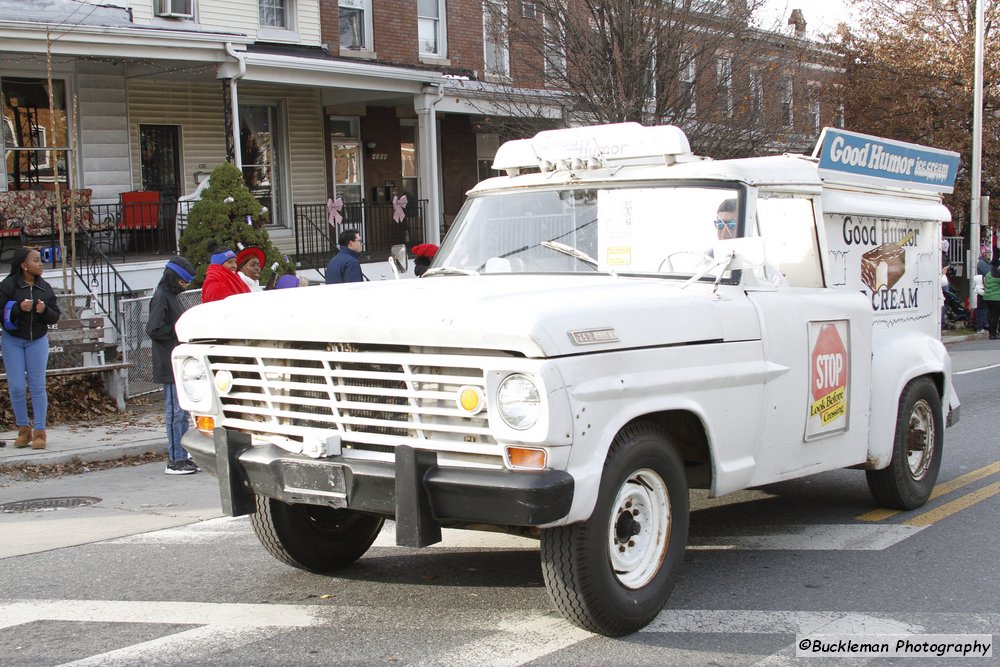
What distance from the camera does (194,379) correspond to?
5.41 meters

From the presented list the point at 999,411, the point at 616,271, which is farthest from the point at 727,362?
the point at 999,411

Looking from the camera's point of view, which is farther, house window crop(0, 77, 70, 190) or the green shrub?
house window crop(0, 77, 70, 190)

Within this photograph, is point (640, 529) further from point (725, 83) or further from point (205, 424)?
point (725, 83)

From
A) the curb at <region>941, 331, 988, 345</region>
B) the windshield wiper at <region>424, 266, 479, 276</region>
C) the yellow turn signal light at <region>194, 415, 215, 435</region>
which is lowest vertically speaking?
the curb at <region>941, 331, 988, 345</region>

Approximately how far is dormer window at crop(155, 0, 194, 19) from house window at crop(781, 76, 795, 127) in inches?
392

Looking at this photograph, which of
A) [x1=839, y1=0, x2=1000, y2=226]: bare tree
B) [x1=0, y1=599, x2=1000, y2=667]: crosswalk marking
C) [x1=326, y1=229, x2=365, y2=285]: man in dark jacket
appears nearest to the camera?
[x1=0, y1=599, x2=1000, y2=667]: crosswalk marking

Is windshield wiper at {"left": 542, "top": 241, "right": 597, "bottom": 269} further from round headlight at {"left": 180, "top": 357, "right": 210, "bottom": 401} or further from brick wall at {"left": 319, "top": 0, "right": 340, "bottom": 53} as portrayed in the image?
brick wall at {"left": 319, "top": 0, "right": 340, "bottom": 53}

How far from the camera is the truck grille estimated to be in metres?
4.46

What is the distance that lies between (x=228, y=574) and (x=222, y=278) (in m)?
3.69

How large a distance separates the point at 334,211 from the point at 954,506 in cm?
1412

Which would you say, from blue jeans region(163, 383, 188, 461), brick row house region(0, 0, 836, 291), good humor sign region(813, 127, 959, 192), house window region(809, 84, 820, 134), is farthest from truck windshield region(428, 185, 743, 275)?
house window region(809, 84, 820, 134)

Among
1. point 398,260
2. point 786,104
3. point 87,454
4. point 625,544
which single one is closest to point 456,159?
point 786,104

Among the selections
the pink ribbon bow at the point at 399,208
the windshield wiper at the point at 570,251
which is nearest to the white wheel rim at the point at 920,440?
the windshield wiper at the point at 570,251

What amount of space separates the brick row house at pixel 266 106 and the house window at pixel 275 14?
1.2 inches
